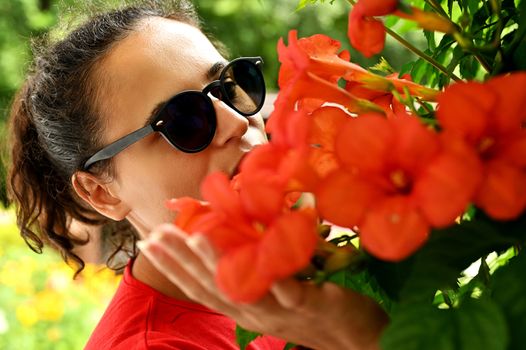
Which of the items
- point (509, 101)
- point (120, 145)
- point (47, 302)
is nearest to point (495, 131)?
point (509, 101)

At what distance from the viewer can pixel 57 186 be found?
1427 millimetres

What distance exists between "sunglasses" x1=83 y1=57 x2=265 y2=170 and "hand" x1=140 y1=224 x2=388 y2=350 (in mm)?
606

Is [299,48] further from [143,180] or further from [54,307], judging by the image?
[54,307]

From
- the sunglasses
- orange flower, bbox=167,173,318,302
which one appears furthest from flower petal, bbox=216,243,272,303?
the sunglasses

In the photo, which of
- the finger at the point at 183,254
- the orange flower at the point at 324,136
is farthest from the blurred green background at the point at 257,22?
the finger at the point at 183,254

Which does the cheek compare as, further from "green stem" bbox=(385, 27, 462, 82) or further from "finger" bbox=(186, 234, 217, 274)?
"finger" bbox=(186, 234, 217, 274)

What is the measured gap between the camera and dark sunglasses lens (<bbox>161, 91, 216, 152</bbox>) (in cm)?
105

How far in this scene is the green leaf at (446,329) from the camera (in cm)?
39

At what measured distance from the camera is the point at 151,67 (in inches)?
42.5

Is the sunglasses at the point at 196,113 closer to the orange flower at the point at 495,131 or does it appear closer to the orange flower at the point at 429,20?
the orange flower at the point at 429,20

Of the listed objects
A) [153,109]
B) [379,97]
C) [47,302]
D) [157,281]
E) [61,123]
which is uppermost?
[379,97]

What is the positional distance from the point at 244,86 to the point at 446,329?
30.2 inches

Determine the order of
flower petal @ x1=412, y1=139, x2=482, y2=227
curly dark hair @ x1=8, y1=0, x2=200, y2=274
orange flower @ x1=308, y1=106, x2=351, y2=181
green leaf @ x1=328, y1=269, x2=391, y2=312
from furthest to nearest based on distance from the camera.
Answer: curly dark hair @ x1=8, y1=0, x2=200, y2=274 → green leaf @ x1=328, y1=269, x2=391, y2=312 → orange flower @ x1=308, y1=106, x2=351, y2=181 → flower petal @ x1=412, y1=139, x2=482, y2=227

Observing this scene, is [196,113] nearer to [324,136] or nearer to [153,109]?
[153,109]
